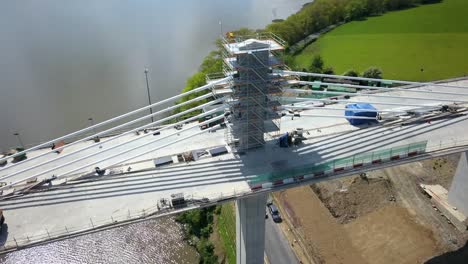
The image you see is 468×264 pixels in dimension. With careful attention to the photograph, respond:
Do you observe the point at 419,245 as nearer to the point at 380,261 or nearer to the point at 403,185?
the point at 380,261

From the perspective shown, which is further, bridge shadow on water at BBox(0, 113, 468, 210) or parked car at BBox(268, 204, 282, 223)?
parked car at BBox(268, 204, 282, 223)

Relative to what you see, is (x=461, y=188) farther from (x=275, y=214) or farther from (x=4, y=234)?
(x=4, y=234)

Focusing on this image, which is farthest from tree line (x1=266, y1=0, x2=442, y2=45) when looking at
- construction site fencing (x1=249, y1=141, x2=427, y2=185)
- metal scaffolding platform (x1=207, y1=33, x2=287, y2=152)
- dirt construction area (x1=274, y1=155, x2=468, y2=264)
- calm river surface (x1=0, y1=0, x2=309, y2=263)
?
construction site fencing (x1=249, y1=141, x2=427, y2=185)

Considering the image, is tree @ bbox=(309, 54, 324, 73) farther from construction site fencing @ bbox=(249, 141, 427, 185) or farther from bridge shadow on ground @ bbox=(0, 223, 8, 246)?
bridge shadow on ground @ bbox=(0, 223, 8, 246)

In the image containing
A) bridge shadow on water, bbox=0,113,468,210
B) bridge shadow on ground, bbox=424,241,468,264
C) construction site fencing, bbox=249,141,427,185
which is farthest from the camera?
bridge shadow on ground, bbox=424,241,468,264

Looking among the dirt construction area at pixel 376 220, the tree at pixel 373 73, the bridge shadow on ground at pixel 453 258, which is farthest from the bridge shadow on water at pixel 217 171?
the tree at pixel 373 73

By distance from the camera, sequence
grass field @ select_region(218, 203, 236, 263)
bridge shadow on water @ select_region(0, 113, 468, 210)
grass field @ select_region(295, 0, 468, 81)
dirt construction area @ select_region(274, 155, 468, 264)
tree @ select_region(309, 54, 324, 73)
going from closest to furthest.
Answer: bridge shadow on water @ select_region(0, 113, 468, 210)
dirt construction area @ select_region(274, 155, 468, 264)
grass field @ select_region(218, 203, 236, 263)
tree @ select_region(309, 54, 324, 73)
grass field @ select_region(295, 0, 468, 81)

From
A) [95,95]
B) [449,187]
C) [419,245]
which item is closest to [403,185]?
[449,187]
